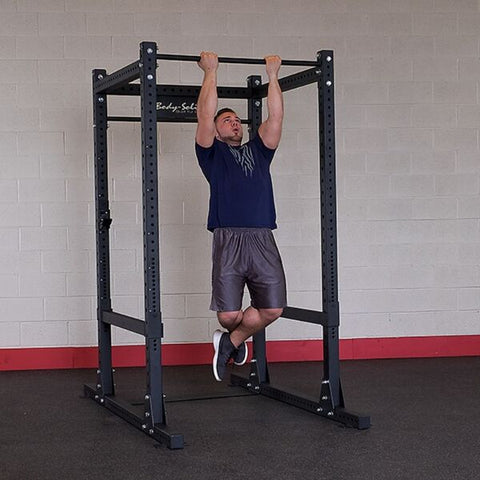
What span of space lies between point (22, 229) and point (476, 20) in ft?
12.6

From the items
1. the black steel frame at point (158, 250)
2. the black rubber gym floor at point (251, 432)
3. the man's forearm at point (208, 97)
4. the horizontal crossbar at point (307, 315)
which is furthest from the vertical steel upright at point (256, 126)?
the man's forearm at point (208, 97)

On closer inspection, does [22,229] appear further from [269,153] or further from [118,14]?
[269,153]

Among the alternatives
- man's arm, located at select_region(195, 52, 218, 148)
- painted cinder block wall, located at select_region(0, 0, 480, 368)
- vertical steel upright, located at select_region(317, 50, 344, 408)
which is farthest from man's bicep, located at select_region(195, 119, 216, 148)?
painted cinder block wall, located at select_region(0, 0, 480, 368)

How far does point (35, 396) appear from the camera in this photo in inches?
234

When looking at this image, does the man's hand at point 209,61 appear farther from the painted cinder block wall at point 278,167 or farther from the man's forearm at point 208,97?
the painted cinder block wall at point 278,167

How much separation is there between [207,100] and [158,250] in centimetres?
87

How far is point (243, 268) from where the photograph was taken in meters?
5.24

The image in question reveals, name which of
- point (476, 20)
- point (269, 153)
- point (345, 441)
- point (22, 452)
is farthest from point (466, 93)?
point (22, 452)

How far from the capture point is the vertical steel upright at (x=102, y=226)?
18.9 ft

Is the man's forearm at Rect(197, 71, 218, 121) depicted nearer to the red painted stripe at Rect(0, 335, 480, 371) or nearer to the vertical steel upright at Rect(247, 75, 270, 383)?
the vertical steel upright at Rect(247, 75, 270, 383)

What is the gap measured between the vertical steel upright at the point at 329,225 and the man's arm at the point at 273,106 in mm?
234

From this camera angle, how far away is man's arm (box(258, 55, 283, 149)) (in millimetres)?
5098

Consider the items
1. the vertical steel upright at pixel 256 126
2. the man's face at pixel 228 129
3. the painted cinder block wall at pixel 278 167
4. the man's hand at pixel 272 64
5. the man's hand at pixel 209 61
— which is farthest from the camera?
the painted cinder block wall at pixel 278 167

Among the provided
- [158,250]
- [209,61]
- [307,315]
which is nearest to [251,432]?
[307,315]
